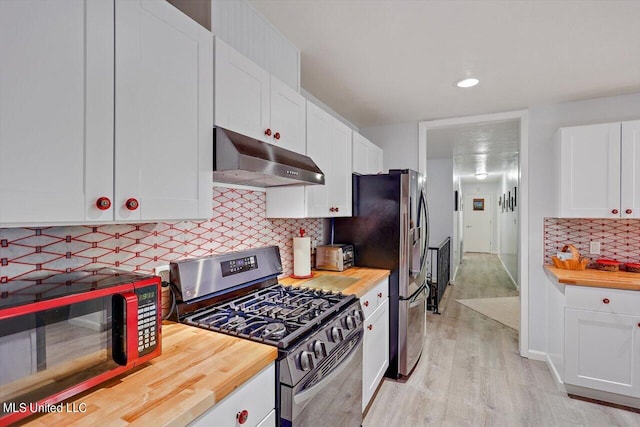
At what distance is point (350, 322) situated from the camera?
1647 mm

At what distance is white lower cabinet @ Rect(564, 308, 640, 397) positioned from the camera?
2.19 meters

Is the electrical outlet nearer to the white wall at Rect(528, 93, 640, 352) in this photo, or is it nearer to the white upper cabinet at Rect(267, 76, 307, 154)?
the white upper cabinet at Rect(267, 76, 307, 154)

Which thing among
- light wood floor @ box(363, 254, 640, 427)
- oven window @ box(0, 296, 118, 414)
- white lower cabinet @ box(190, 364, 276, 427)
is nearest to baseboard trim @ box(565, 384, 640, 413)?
light wood floor @ box(363, 254, 640, 427)

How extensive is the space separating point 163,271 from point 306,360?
774 millimetres

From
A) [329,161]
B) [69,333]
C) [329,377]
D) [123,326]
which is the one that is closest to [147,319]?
[123,326]

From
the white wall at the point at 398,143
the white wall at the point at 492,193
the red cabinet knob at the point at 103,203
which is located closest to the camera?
the red cabinet knob at the point at 103,203

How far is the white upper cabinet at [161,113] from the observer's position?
95cm

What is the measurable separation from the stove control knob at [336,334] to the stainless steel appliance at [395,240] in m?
1.18

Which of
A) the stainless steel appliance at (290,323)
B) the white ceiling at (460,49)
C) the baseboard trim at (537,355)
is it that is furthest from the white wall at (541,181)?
the stainless steel appliance at (290,323)

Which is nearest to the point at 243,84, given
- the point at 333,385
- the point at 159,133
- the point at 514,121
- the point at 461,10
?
the point at 159,133

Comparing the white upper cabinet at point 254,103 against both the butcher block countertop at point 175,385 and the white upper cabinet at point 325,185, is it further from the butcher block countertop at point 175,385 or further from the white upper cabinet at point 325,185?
the butcher block countertop at point 175,385

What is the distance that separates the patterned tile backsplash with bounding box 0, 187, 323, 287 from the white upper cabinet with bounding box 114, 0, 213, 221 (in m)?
0.34

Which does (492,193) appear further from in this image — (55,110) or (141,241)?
(55,110)

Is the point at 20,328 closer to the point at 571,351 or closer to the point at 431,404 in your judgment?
the point at 431,404
